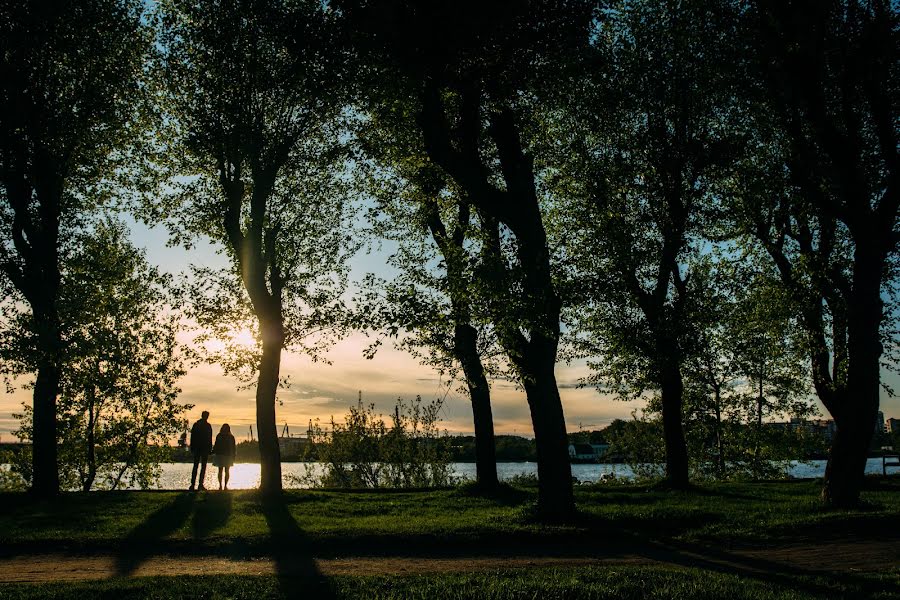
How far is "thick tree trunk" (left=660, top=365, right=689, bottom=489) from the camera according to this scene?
25.9 metres

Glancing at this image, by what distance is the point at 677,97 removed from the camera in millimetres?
25594

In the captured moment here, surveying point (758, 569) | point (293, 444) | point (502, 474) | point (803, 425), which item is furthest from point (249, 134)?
point (293, 444)

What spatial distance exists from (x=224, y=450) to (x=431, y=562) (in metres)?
14.7

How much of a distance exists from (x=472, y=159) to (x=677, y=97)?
1114 centimetres

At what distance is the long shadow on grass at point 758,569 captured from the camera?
11.2m

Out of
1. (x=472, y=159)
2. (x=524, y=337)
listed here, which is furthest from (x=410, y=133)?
(x=524, y=337)

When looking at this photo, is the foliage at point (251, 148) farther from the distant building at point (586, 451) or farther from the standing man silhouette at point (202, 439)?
the distant building at point (586, 451)

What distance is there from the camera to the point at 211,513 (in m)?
19.4

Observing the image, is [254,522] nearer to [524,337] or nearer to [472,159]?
[524,337]

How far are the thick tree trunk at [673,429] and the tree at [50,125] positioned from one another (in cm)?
2101

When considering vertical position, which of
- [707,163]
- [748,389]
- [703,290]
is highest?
[707,163]

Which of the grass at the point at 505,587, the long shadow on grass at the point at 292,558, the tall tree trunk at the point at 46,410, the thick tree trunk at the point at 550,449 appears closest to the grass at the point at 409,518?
the long shadow on grass at the point at 292,558

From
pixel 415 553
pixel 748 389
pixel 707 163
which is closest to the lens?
pixel 415 553

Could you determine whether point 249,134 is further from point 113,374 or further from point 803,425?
point 803,425
